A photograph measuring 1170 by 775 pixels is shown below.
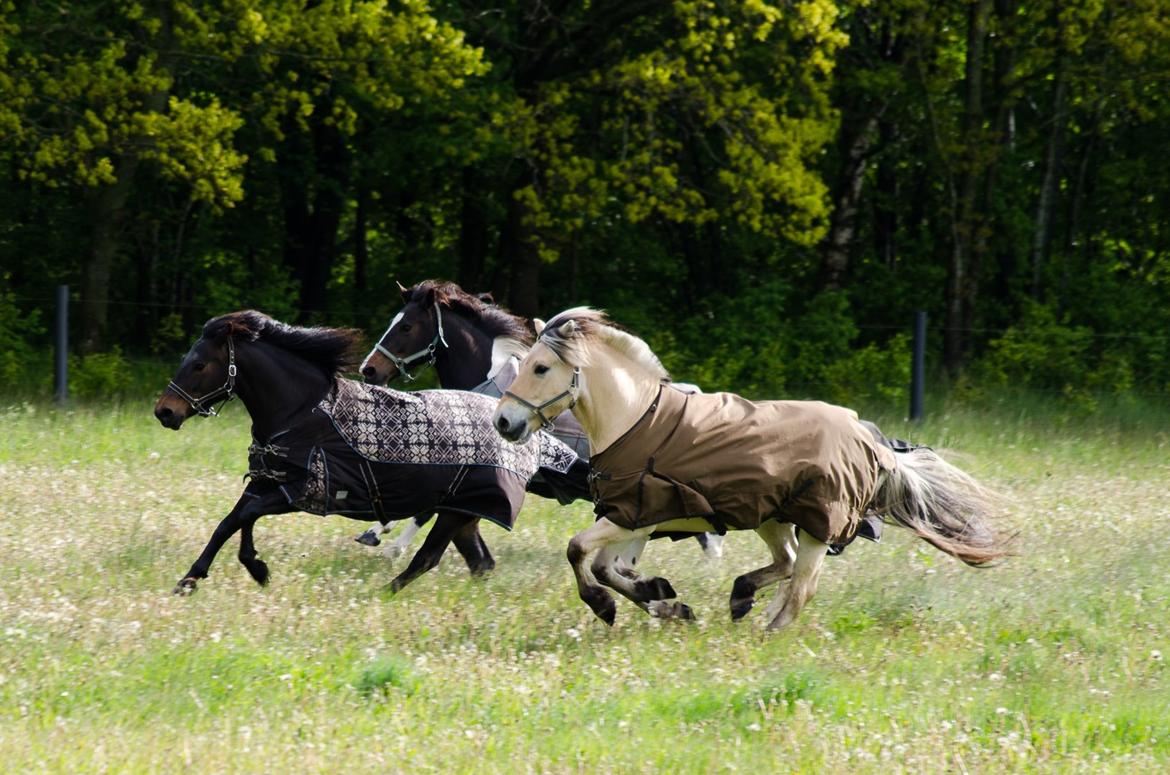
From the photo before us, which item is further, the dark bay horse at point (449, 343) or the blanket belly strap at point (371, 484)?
the dark bay horse at point (449, 343)

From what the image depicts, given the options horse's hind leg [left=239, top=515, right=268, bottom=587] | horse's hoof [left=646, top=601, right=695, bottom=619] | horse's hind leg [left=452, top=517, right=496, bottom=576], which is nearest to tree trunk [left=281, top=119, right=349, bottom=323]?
horse's hind leg [left=452, top=517, right=496, bottom=576]

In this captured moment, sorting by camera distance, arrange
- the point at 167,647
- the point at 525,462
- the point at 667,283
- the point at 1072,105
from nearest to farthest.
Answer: the point at 167,647 < the point at 525,462 < the point at 1072,105 < the point at 667,283

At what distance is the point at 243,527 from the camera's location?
7.72 m

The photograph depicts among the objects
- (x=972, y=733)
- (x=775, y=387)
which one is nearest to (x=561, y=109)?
(x=775, y=387)

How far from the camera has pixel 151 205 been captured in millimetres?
22500

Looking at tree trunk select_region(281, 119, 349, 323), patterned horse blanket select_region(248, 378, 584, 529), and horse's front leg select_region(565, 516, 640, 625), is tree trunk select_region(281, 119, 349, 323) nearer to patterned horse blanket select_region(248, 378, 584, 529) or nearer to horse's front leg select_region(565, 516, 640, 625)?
patterned horse blanket select_region(248, 378, 584, 529)

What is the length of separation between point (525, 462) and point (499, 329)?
4.69 ft

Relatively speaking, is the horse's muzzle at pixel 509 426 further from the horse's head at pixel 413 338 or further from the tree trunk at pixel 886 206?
the tree trunk at pixel 886 206

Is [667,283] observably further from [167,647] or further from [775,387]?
[167,647]

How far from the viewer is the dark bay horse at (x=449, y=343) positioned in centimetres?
931

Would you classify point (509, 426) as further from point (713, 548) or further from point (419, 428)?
point (713, 548)

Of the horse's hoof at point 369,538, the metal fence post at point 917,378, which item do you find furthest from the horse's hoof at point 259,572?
the metal fence post at point 917,378

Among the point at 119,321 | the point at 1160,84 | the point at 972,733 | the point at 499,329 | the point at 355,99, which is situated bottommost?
the point at 119,321

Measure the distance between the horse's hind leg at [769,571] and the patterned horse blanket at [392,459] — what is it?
1.32m
